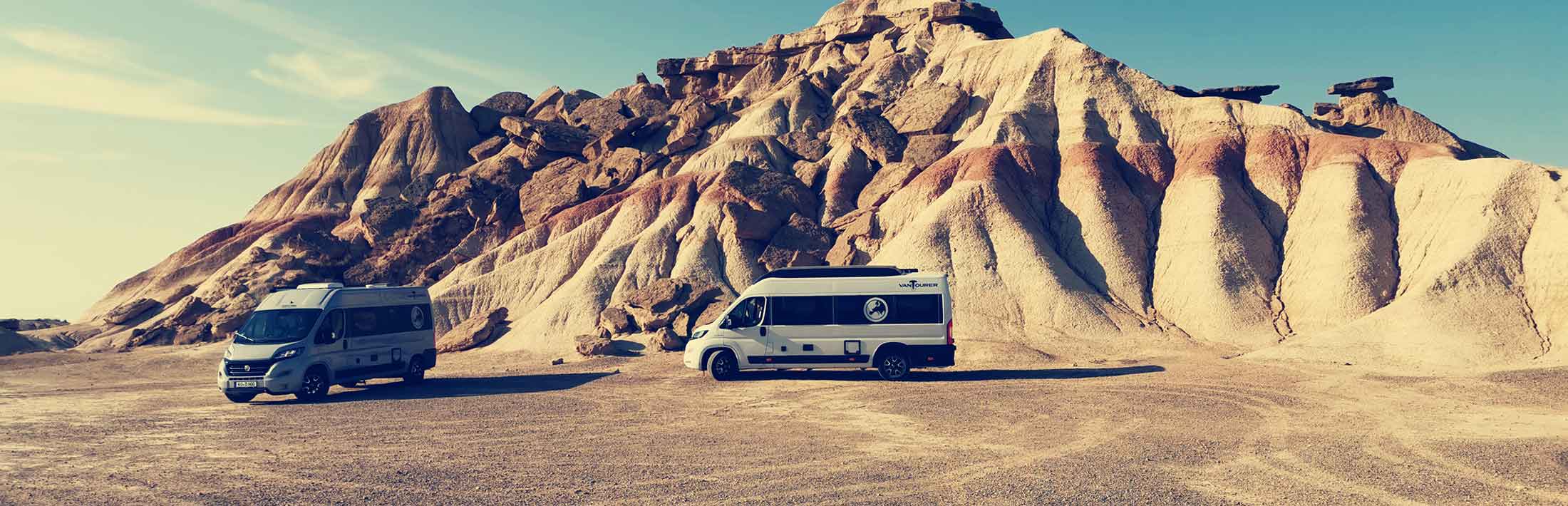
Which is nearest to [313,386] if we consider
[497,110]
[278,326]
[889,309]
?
[278,326]

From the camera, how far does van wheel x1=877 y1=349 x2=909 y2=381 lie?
2517 centimetres

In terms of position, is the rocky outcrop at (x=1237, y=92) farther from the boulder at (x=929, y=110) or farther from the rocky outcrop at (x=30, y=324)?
the rocky outcrop at (x=30, y=324)

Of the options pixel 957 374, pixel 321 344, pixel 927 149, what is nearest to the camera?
pixel 321 344

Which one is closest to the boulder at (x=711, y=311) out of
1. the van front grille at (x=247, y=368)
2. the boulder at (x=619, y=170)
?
the van front grille at (x=247, y=368)

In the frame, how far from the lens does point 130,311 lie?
52281mm

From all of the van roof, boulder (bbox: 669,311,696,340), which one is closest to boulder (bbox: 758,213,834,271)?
boulder (bbox: 669,311,696,340)

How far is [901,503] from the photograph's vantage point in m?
11.7

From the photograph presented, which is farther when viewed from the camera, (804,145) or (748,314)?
(804,145)

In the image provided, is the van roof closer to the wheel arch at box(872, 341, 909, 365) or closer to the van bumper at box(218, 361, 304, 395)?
the wheel arch at box(872, 341, 909, 365)

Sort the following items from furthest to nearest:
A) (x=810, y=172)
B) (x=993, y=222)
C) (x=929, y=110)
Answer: (x=929, y=110) → (x=810, y=172) → (x=993, y=222)

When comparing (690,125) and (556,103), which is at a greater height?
(556,103)

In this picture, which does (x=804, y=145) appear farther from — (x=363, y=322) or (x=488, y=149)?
(x=363, y=322)

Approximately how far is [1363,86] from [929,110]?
22.7 meters

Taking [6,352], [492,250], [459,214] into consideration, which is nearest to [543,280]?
[492,250]
